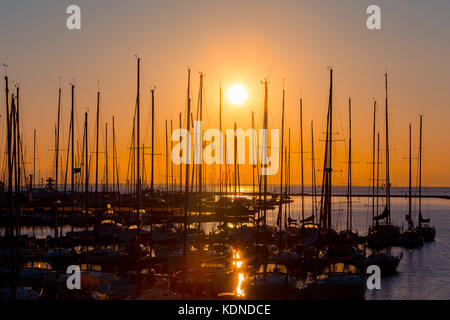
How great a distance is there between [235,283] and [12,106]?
51.2 ft

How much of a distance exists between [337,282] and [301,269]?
10.2 meters

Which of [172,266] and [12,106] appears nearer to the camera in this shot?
[12,106]

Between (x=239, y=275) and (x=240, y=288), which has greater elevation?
(x=240, y=288)

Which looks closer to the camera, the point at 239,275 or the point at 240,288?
the point at 240,288

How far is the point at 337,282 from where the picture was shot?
1085 inches

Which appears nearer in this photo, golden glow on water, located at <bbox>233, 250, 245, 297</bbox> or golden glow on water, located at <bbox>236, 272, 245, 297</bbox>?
golden glow on water, located at <bbox>236, 272, 245, 297</bbox>

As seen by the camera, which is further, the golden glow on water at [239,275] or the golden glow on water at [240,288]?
the golden glow on water at [239,275]
